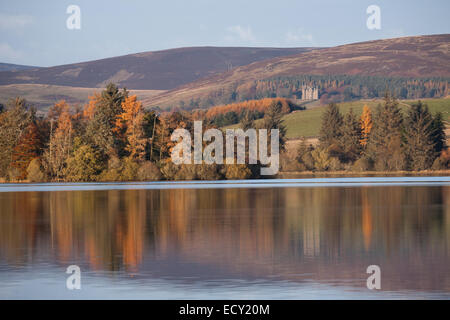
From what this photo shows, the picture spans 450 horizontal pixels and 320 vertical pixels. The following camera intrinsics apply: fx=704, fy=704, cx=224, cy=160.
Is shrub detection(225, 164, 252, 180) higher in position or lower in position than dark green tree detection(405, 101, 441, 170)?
lower

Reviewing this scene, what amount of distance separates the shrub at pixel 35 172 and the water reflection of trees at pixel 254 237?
45592mm

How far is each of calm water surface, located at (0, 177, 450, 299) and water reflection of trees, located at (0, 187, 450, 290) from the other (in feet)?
0.12

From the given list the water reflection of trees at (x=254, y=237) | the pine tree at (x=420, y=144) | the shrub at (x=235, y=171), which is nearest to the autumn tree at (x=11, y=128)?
the shrub at (x=235, y=171)

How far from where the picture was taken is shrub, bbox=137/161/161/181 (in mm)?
81125

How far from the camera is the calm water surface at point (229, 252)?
1421 centimetres

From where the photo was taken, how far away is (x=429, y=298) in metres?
13.1

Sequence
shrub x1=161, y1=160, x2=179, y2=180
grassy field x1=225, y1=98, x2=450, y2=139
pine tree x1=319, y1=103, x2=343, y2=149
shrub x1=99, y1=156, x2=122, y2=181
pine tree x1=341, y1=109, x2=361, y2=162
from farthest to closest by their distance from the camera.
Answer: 1. grassy field x1=225, y1=98, x2=450, y2=139
2. pine tree x1=319, y1=103, x2=343, y2=149
3. pine tree x1=341, y1=109, x2=361, y2=162
4. shrub x1=99, y1=156, x2=122, y2=181
5. shrub x1=161, y1=160, x2=179, y2=180

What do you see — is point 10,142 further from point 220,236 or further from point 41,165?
→ point 220,236

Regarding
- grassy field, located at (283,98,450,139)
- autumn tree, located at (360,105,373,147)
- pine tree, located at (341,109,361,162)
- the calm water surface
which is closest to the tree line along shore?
pine tree, located at (341,109,361,162)

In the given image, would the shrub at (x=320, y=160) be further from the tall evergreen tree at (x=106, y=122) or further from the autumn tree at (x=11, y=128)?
the autumn tree at (x=11, y=128)

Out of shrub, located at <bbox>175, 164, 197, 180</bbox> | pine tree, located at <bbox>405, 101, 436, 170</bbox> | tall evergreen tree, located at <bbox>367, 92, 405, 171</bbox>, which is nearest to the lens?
shrub, located at <bbox>175, 164, 197, 180</bbox>

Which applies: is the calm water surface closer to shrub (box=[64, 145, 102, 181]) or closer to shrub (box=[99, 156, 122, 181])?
shrub (box=[64, 145, 102, 181])

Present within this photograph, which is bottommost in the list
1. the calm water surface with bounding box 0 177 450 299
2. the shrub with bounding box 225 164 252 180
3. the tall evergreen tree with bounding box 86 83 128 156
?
the calm water surface with bounding box 0 177 450 299

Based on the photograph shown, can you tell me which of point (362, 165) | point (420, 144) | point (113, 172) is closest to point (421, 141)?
point (420, 144)
